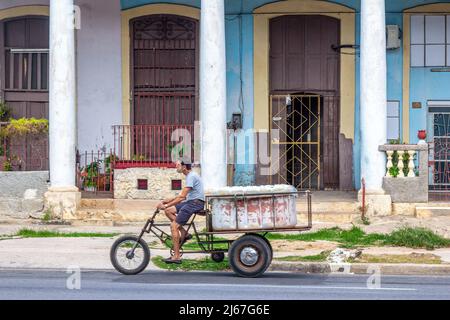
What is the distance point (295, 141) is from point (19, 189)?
6.13 metres

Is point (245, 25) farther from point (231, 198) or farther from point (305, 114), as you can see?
point (231, 198)

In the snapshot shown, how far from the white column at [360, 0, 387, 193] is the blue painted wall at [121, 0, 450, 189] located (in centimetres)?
221

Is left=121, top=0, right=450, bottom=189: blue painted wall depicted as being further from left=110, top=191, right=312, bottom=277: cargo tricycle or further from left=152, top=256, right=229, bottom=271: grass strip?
left=110, top=191, right=312, bottom=277: cargo tricycle

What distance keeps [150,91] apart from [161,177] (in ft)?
8.64

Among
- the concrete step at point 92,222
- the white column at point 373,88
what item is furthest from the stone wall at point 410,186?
the concrete step at point 92,222

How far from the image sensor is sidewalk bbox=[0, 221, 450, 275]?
14734 mm

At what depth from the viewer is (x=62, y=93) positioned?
1953 centimetres

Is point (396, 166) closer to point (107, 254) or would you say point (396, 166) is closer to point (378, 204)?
point (378, 204)

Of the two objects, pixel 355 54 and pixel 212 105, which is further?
pixel 355 54

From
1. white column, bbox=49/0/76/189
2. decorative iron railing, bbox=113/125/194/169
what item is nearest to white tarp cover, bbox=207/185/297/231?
white column, bbox=49/0/76/189

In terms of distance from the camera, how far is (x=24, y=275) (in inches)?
551

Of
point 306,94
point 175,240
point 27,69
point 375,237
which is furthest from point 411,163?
point 27,69
